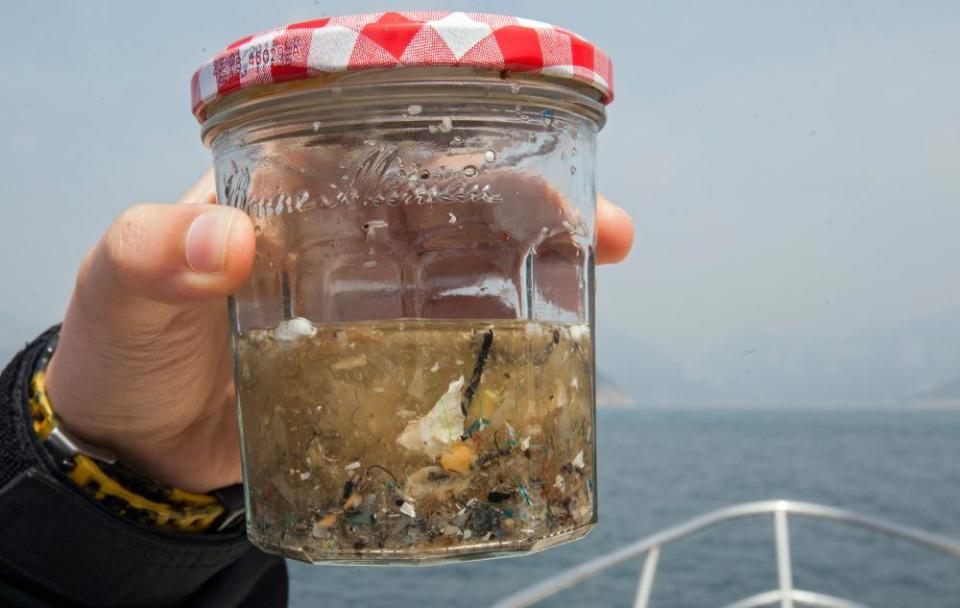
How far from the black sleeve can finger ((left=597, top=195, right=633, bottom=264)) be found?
0.62 metres

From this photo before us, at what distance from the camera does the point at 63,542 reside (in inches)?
47.5

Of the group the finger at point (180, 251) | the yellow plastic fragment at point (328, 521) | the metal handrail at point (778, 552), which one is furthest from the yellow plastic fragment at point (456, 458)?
the metal handrail at point (778, 552)

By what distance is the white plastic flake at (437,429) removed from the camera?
2.62 feet

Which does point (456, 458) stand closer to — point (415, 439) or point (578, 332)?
point (415, 439)

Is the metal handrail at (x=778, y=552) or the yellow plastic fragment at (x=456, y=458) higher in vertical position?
the yellow plastic fragment at (x=456, y=458)

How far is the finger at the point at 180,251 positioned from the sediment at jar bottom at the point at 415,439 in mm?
76

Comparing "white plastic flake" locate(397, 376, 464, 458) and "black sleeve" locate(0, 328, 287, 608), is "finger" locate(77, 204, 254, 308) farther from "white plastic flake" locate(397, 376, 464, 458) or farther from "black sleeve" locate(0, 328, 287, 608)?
"black sleeve" locate(0, 328, 287, 608)

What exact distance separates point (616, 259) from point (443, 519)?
535mm

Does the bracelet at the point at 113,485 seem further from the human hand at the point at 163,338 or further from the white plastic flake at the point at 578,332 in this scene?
the white plastic flake at the point at 578,332

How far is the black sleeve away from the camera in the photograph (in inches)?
46.9

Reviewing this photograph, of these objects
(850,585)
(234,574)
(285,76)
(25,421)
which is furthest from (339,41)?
(850,585)

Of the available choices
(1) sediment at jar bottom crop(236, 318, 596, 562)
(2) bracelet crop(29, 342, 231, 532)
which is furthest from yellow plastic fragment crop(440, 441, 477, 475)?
(2) bracelet crop(29, 342, 231, 532)

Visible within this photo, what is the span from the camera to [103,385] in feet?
3.85

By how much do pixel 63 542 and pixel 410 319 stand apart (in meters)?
0.65
